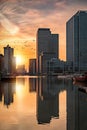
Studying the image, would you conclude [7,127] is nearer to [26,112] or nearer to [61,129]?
[61,129]

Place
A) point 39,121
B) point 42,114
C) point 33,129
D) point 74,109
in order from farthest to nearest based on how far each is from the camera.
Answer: point 74,109 → point 42,114 → point 39,121 → point 33,129

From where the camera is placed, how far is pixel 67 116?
31.4m

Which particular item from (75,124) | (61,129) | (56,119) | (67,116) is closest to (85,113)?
(67,116)

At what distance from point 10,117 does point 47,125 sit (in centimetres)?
574

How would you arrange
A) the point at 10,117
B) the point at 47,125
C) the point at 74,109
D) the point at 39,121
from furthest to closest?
the point at 74,109 < the point at 10,117 < the point at 39,121 < the point at 47,125

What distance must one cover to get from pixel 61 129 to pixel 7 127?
4.42m

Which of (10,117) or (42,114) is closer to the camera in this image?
(10,117)

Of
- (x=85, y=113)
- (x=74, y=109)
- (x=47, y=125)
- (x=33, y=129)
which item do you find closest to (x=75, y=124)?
(x=47, y=125)

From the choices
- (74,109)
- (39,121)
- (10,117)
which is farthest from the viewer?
(74,109)

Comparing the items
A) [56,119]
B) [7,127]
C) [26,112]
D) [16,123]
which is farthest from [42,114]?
[7,127]

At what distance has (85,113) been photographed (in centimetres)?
3253

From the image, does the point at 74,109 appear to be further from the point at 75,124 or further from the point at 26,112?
the point at 75,124

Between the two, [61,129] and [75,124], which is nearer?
[61,129]

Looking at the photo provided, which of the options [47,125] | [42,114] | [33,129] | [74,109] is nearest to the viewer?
[33,129]
